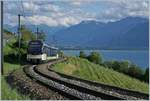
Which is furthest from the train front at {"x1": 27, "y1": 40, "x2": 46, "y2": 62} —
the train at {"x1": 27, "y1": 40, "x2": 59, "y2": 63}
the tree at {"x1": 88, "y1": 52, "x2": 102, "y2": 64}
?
the tree at {"x1": 88, "y1": 52, "x2": 102, "y2": 64}

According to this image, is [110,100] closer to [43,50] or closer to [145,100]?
[145,100]

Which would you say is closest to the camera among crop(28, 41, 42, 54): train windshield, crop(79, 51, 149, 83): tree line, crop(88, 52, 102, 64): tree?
crop(28, 41, 42, 54): train windshield

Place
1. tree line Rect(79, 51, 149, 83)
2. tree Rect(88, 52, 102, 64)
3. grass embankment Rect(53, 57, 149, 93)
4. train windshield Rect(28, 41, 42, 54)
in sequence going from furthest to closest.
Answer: tree Rect(88, 52, 102, 64) → tree line Rect(79, 51, 149, 83) → train windshield Rect(28, 41, 42, 54) → grass embankment Rect(53, 57, 149, 93)

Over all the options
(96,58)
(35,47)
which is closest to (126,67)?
(96,58)

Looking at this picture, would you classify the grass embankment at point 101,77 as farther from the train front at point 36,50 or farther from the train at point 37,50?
the train front at point 36,50

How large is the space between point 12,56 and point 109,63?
2121 inches

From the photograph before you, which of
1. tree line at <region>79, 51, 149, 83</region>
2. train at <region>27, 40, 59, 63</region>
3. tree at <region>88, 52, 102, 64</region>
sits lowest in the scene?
tree line at <region>79, 51, 149, 83</region>

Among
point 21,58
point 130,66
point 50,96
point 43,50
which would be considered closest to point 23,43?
point 21,58

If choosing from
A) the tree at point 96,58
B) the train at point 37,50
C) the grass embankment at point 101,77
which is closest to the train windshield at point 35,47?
the train at point 37,50

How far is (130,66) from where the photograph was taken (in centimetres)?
10150

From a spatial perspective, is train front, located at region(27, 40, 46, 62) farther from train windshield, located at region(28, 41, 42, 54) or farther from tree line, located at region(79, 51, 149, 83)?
tree line, located at region(79, 51, 149, 83)

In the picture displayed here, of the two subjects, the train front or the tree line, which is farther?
the tree line

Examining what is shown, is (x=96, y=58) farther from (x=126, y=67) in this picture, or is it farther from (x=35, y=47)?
(x=35, y=47)

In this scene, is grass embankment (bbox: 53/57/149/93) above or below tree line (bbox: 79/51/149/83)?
above
